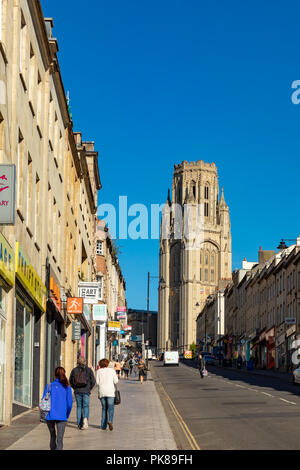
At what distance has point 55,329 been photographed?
27.4 metres

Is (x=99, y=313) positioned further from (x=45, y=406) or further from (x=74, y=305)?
(x=45, y=406)

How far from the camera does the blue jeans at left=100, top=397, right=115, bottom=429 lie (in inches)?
629

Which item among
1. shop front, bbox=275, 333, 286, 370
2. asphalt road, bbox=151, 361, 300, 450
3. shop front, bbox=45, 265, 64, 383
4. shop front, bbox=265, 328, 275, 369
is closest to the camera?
asphalt road, bbox=151, 361, 300, 450

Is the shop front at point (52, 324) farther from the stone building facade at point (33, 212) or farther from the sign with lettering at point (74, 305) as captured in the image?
the sign with lettering at point (74, 305)

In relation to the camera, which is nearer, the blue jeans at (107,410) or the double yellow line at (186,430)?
the double yellow line at (186,430)

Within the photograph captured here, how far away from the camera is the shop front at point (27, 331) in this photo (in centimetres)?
1806

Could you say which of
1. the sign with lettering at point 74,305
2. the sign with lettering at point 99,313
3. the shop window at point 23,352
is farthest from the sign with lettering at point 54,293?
the sign with lettering at point 99,313

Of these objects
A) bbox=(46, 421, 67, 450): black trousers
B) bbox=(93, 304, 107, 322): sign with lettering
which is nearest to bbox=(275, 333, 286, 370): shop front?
bbox=(93, 304, 107, 322): sign with lettering

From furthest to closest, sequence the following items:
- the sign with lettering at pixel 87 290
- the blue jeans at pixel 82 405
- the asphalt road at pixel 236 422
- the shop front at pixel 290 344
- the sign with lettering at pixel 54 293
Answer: the shop front at pixel 290 344, the sign with lettering at pixel 87 290, the sign with lettering at pixel 54 293, the blue jeans at pixel 82 405, the asphalt road at pixel 236 422

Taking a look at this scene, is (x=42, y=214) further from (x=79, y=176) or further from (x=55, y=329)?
(x=79, y=176)

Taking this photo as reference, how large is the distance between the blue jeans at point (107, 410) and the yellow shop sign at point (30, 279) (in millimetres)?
3372

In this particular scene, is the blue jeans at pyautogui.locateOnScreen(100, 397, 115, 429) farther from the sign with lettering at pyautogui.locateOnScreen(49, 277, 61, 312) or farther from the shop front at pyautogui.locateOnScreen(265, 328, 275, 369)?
the shop front at pyautogui.locateOnScreen(265, 328, 275, 369)

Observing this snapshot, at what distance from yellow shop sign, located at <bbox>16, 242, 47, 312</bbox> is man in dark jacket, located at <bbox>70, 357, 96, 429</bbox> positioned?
2.47 meters

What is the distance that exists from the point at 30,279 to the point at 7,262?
3.95 m
